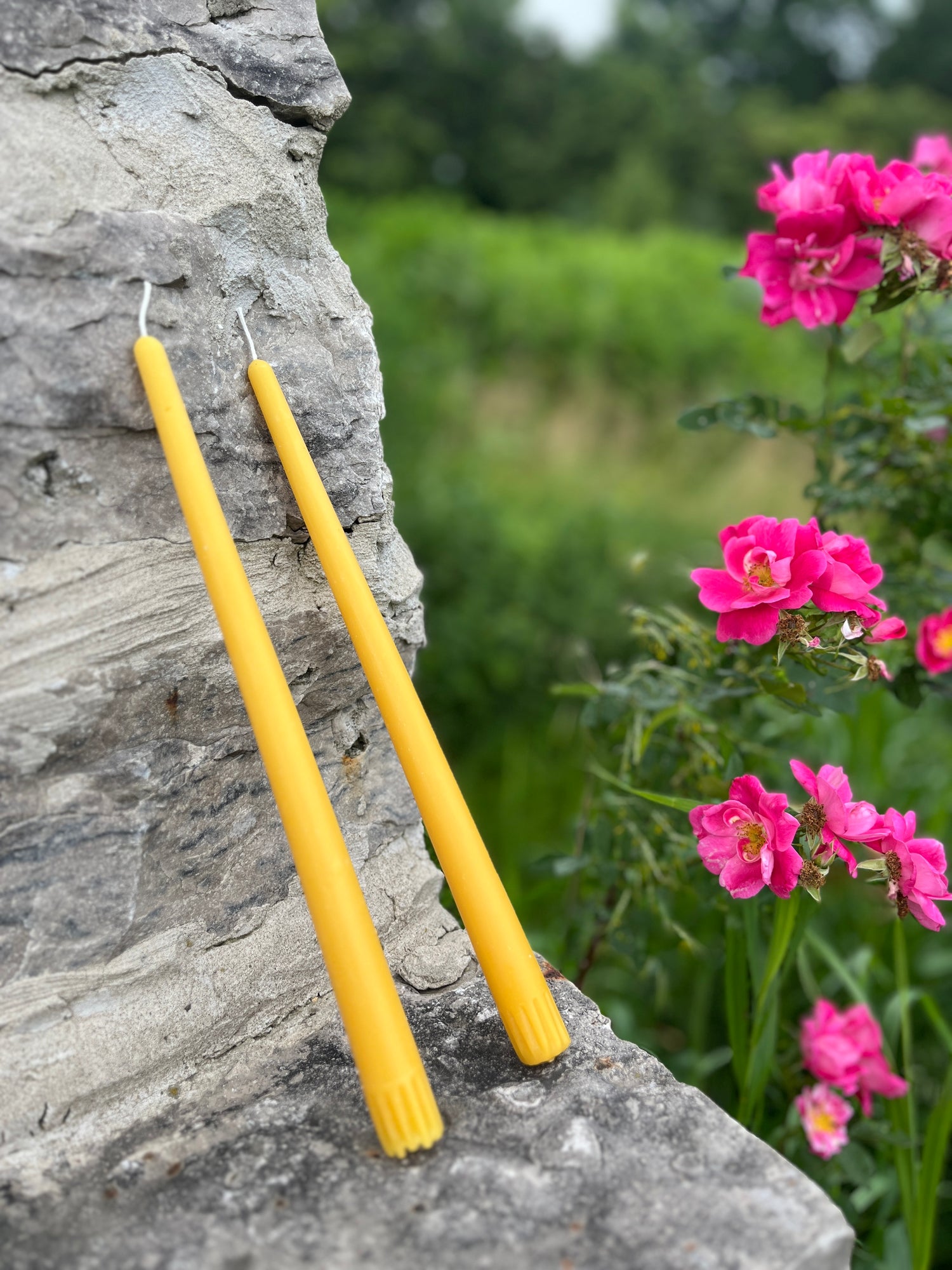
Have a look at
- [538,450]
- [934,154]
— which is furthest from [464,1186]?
[538,450]

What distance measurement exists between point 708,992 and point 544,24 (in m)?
11.8

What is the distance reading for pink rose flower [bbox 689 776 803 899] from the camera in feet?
2.49

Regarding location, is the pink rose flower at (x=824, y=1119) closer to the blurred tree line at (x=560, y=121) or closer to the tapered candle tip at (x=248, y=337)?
the tapered candle tip at (x=248, y=337)

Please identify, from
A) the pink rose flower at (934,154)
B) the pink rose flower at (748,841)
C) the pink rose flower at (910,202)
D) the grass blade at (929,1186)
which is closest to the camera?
the pink rose flower at (748,841)

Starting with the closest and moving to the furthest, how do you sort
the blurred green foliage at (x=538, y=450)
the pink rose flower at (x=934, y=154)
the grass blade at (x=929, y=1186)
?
the grass blade at (x=929, y=1186) < the pink rose flower at (x=934, y=154) < the blurred green foliage at (x=538, y=450)

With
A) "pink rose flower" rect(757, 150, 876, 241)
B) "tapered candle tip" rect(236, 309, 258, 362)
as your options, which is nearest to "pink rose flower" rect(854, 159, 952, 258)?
"pink rose flower" rect(757, 150, 876, 241)

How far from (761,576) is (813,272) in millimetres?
382

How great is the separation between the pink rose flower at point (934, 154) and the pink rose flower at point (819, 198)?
49 centimetres

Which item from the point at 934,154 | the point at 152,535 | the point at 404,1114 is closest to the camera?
the point at 404,1114

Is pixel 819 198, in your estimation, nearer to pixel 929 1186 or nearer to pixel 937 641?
pixel 937 641

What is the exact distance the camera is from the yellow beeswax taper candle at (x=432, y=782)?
2.19ft

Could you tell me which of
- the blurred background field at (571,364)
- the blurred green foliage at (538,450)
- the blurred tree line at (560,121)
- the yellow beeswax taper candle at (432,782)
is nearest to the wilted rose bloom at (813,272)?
the blurred green foliage at (538,450)

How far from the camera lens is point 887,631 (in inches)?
33.3

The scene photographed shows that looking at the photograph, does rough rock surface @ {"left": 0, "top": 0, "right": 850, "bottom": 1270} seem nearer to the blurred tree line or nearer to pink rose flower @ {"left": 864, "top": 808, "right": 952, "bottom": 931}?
pink rose flower @ {"left": 864, "top": 808, "right": 952, "bottom": 931}
